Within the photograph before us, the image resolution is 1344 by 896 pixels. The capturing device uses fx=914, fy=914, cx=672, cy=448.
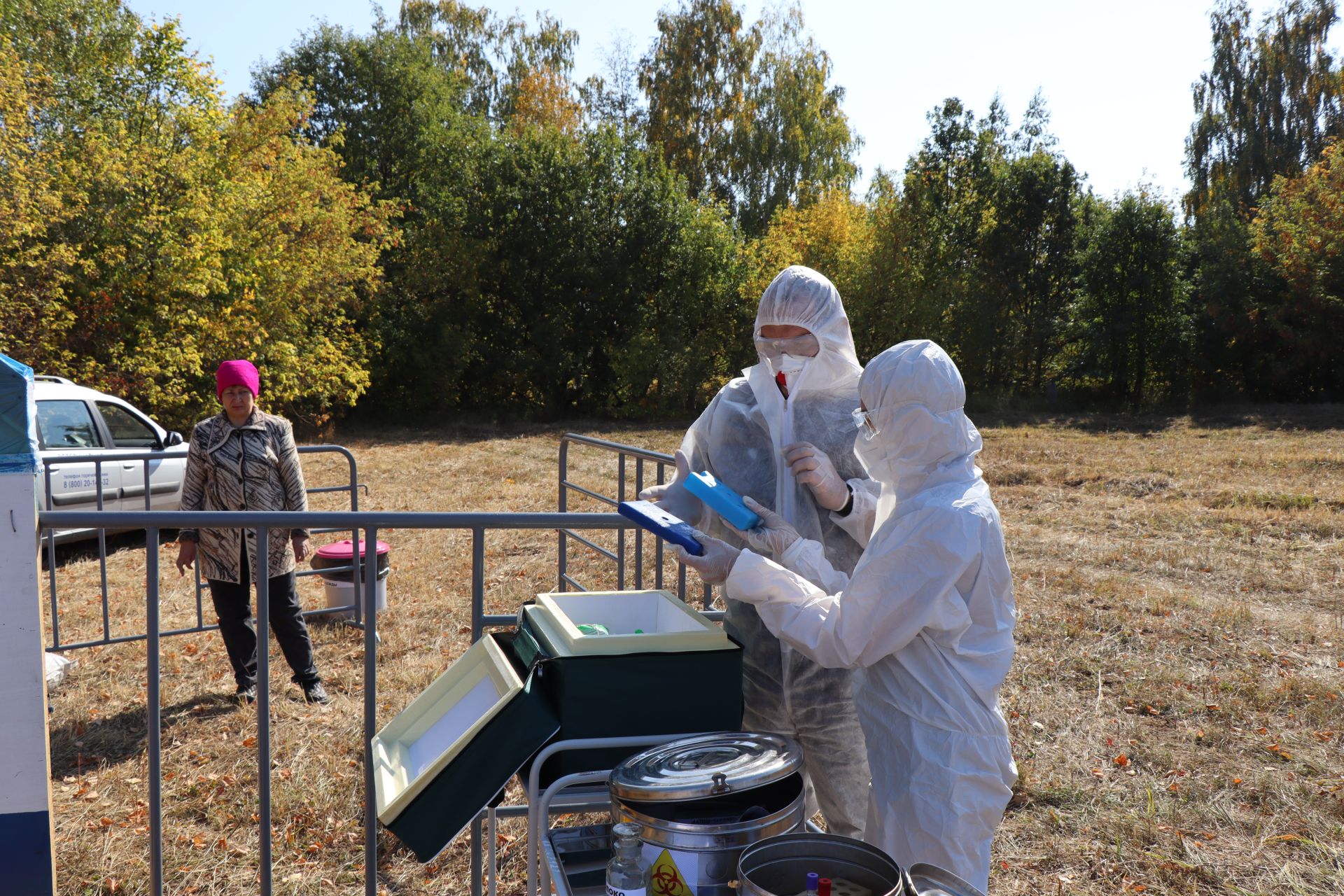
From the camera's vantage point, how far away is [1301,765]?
4.43m

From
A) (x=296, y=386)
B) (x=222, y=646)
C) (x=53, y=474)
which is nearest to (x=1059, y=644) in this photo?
(x=222, y=646)

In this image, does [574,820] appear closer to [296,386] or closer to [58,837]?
[58,837]

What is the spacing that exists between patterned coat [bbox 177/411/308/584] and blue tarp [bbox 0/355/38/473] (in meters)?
3.08

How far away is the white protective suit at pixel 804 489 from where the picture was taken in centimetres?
247

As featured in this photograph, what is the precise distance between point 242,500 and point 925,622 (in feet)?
13.8

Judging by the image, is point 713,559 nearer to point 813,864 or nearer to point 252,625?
point 813,864

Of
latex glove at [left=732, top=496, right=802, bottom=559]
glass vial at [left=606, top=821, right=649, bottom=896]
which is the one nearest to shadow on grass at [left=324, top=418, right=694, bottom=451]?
latex glove at [left=732, top=496, right=802, bottom=559]

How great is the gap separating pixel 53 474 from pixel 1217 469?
13622mm

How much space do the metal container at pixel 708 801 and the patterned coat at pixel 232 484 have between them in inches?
151

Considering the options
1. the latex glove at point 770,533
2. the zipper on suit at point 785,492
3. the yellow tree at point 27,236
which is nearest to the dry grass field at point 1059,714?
the zipper on suit at point 785,492

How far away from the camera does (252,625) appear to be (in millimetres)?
5426

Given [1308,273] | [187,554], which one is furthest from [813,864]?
[1308,273]

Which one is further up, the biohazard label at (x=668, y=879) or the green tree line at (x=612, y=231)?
the green tree line at (x=612, y=231)

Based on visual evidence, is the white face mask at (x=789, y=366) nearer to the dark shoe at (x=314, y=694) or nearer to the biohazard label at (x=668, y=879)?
the biohazard label at (x=668, y=879)
